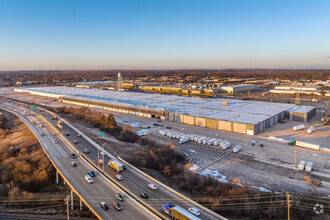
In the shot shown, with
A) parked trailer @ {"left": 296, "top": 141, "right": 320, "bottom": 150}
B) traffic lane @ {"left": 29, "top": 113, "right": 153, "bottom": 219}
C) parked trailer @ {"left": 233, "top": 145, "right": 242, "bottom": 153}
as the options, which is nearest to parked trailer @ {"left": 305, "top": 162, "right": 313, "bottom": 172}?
parked trailer @ {"left": 296, "top": 141, "right": 320, "bottom": 150}

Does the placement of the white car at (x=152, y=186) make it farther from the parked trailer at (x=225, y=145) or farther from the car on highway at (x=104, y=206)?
the parked trailer at (x=225, y=145)

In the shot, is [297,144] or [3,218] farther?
[297,144]

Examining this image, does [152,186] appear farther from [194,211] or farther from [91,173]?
[91,173]

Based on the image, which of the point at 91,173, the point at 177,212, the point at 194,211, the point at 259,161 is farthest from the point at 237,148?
the point at 91,173

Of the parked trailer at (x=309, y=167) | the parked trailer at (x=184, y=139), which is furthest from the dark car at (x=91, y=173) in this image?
the parked trailer at (x=309, y=167)

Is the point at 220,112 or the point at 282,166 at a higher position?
the point at 220,112

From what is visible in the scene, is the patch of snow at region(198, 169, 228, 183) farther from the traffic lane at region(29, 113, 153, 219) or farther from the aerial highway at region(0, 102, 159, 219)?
the traffic lane at region(29, 113, 153, 219)

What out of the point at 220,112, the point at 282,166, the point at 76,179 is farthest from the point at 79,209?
the point at 220,112

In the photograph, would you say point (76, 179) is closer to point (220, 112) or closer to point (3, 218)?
point (3, 218)
